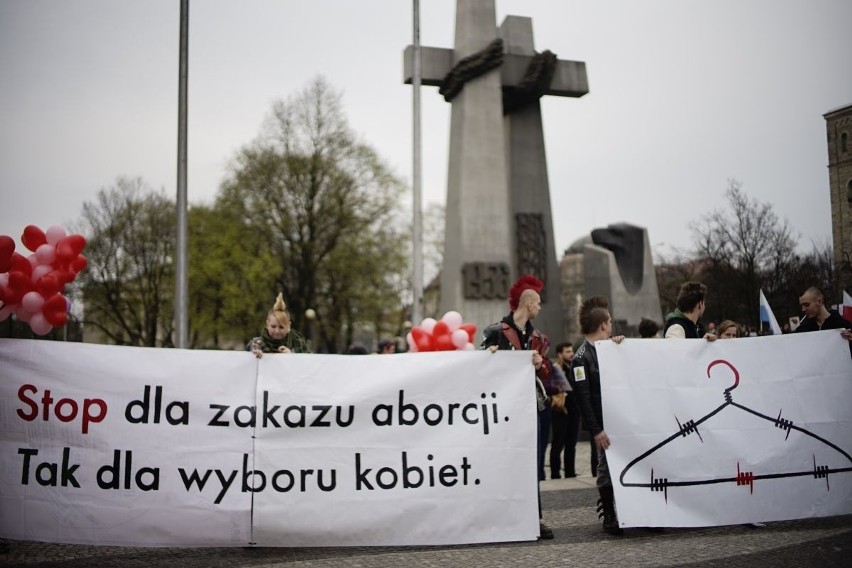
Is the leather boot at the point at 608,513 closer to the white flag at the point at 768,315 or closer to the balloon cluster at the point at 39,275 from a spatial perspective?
the white flag at the point at 768,315

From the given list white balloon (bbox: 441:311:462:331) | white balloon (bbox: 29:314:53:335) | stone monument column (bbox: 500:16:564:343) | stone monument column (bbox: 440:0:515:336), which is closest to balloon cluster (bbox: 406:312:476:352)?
white balloon (bbox: 441:311:462:331)

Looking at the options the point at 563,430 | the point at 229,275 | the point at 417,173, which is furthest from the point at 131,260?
the point at 563,430

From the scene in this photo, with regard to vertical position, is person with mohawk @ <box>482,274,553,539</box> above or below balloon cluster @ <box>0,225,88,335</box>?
below

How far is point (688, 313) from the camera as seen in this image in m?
6.88

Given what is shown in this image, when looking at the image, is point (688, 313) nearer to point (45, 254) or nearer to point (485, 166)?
point (45, 254)

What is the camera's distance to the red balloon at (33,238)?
21.1ft

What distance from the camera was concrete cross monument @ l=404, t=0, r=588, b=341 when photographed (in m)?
18.7

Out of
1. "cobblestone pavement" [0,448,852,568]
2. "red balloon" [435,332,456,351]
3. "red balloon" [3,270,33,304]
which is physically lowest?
"cobblestone pavement" [0,448,852,568]

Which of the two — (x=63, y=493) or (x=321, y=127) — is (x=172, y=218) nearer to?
(x=321, y=127)

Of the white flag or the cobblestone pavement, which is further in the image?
the white flag

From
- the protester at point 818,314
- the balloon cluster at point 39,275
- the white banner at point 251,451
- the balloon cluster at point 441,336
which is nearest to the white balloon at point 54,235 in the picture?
the balloon cluster at point 39,275

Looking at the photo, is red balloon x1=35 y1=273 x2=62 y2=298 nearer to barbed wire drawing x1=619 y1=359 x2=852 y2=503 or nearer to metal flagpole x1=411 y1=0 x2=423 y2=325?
barbed wire drawing x1=619 y1=359 x2=852 y2=503

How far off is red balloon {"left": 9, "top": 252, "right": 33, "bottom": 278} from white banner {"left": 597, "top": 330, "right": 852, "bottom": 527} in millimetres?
4828

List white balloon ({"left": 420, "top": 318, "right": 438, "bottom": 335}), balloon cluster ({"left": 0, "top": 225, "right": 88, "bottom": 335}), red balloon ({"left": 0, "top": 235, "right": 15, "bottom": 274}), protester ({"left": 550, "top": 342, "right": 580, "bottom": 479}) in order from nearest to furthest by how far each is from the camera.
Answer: red balloon ({"left": 0, "top": 235, "right": 15, "bottom": 274}), balloon cluster ({"left": 0, "top": 225, "right": 88, "bottom": 335}), white balloon ({"left": 420, "top": 318, "right": 438, "bottom": 335}), protester ({"left": 550, "top": 342, "right": 580, "bottom": 479})
